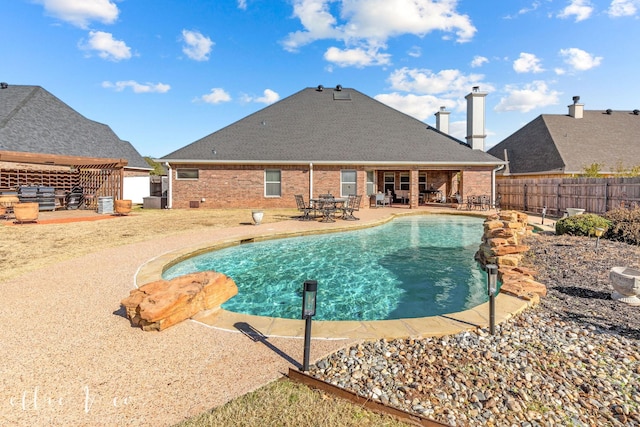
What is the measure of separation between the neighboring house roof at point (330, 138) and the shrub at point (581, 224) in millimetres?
9869

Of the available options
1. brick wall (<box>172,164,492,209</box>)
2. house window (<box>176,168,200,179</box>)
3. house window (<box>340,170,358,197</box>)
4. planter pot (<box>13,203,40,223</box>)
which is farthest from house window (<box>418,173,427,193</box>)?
planter pot (<box>13,203,40,223</box>)

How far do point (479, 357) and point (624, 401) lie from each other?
3.63 ft

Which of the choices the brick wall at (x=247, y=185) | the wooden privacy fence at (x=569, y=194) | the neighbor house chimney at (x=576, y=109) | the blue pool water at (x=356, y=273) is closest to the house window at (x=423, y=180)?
the wooden privacy fence at (x=569, y=194)

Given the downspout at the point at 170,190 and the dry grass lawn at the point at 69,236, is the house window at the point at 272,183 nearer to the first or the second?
the dry grass lawn at the point at 69,236

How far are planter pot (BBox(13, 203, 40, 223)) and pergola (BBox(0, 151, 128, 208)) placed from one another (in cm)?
530

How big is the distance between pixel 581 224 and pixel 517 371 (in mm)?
9448

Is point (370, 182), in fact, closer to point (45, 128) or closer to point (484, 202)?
point (484, 202)

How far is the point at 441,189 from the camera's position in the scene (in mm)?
25484

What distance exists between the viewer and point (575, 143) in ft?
78.9

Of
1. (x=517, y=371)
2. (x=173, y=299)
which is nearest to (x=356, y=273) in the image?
(x=173, y=299)

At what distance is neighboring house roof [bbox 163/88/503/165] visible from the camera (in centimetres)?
1967

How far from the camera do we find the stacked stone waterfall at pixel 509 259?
5141 millimetres

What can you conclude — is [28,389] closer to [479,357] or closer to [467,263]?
[479,357]

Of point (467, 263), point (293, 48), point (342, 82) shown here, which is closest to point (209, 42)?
point (293, 48)
